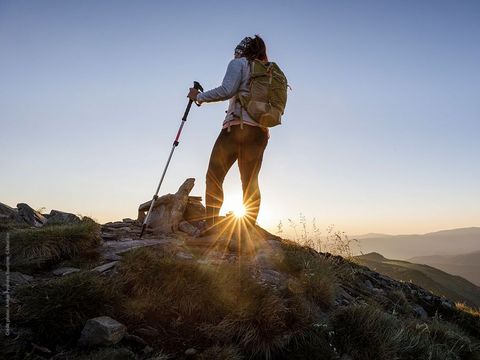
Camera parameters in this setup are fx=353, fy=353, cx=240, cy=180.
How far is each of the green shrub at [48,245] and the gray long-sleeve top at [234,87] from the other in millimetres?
3342

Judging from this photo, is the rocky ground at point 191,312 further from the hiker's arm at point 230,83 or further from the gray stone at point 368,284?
the hiker's arm at point 230,83

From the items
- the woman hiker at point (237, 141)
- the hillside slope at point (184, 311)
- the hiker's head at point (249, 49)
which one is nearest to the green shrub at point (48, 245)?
the hillside slope at point (184, 311)

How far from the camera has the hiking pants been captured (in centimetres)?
672

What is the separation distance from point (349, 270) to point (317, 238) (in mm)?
1372

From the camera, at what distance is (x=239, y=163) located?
22.9ft

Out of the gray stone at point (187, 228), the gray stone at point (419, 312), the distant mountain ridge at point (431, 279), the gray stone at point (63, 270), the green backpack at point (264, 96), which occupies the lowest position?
the distant mountain ridge at point (431, 279)

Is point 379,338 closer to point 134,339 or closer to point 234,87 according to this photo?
point 134,339

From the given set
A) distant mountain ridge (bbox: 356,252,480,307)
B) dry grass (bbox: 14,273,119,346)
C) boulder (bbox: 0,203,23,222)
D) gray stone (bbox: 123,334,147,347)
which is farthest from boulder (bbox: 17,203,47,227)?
distant mountain ridge (bbox: 356,252,480,307)

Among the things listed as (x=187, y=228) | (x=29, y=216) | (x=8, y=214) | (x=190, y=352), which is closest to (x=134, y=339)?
(x=190, y=352)

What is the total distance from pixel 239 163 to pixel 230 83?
5.05ft

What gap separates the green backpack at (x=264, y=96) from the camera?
21.2 ft

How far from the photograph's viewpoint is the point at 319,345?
409 centimetres

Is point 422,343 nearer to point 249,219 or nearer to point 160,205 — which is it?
point 249,219

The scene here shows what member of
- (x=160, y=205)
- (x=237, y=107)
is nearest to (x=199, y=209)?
(x=160, y=205)
